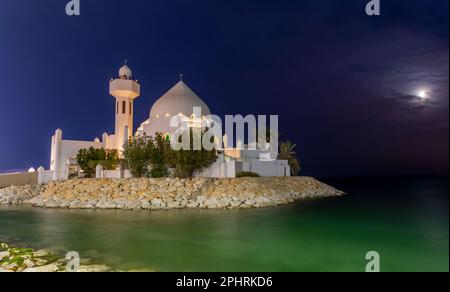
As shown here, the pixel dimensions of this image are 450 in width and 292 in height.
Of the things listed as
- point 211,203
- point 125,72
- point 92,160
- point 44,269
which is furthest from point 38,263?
point 125,72

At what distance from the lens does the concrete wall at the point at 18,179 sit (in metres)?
27.9

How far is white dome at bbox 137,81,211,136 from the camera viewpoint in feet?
107

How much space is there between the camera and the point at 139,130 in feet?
114

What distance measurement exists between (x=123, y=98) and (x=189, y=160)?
13648 millimetres

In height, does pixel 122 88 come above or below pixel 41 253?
above

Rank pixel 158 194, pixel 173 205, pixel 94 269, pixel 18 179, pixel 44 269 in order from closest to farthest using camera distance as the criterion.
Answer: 1. pixel 44 269
2. pixel 94 269
3. pixel 173 205
4. pixel 158 194
5. pixel 18 179

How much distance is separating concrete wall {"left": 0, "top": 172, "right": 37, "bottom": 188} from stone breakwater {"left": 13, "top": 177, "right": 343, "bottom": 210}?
4.56 m

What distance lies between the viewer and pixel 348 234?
13.3m

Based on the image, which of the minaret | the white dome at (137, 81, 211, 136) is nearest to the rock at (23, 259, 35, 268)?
the white dome at (137, 81, 211, 136)

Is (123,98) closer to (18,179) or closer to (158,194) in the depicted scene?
(18,179)

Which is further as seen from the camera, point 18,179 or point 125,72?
point 125,72

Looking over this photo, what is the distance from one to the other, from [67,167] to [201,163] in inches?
502

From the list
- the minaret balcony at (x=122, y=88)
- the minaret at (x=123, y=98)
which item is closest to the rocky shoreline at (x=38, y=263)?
the minaret at (x=123, y=98)

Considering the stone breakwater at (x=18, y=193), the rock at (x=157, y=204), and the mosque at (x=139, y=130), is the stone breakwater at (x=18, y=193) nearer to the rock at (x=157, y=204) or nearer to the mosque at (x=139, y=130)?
the mosque at (x=139, y=130)
